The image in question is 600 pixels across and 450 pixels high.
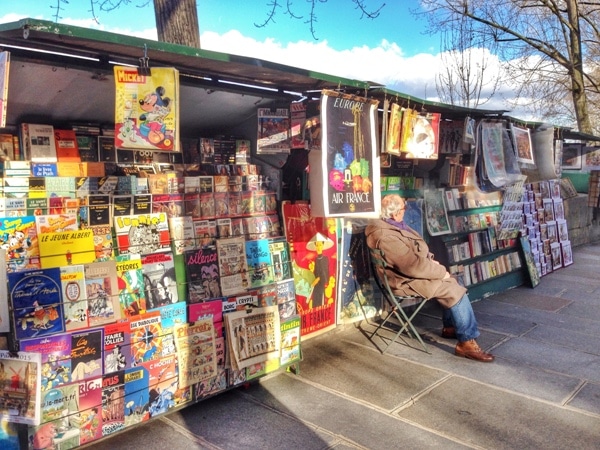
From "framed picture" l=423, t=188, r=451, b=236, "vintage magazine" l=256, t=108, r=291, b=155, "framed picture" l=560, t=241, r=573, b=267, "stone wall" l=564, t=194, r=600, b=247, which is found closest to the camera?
"vintage magazine" l=256, t=108, r=291, b=155

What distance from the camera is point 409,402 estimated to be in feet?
12.1

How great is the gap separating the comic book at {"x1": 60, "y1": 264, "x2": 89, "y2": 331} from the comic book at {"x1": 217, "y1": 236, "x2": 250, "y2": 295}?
98 centimetres

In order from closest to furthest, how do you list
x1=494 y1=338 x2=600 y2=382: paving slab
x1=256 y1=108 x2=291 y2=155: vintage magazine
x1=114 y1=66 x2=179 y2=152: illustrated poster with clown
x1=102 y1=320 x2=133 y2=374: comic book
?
x1=114 y1=66 x2=179 y2=152: illustrated poster with clown < x1=102 y1=320 x2=133 y2=374: comic book < x1=256 y1=108 x2=291 y2=155: vintage magazine < x1=494 y1=338 x2=600 y2=382: paving slab

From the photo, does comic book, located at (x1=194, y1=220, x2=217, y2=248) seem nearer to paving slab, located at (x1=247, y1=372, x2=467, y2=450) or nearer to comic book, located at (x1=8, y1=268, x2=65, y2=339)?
comic book, located at (x1=8, y1=268, x2=65, y2=339)

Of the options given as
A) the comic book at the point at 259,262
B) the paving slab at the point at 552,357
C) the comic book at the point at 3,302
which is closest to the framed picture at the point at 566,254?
the paving slab at the point at 552,357

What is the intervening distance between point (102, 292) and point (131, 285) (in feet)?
0.65

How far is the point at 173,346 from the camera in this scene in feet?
10.8

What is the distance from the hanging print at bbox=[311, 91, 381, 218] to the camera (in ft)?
12.5

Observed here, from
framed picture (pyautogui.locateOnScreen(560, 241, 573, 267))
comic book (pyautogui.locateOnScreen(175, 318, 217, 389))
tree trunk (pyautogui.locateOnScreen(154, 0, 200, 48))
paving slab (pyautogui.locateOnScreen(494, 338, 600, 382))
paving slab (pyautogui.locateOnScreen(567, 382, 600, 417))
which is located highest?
tree trunk (pyautogui.locateOnScreen(154, 0, 200, 48))

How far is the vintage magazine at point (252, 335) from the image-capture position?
357cm

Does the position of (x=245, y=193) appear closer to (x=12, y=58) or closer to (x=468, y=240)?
(x=12, y=58)

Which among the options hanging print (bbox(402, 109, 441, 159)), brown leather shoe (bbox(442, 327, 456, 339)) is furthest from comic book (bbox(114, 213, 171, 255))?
brown leather shoe (bbox(442, 327, 456, 339))

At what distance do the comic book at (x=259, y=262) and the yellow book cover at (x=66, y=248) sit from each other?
1177mm

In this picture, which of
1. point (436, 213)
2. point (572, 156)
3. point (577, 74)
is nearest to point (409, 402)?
point (436, 213)
